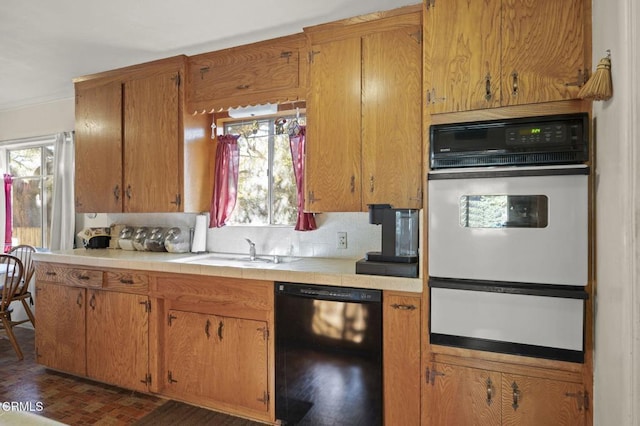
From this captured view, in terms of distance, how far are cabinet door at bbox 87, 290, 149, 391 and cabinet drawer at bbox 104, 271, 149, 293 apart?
0.16 feet

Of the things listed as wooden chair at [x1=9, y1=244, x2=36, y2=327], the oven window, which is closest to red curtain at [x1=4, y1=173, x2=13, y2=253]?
wooden chair at [x1=9, y1=244, x2=36, y2=327]

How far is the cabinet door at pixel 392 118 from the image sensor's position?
2.01m

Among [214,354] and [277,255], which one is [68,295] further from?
[277,255]

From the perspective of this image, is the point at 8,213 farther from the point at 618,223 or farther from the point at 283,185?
the point at 618,223

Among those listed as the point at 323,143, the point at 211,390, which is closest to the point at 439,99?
the point at 323,143

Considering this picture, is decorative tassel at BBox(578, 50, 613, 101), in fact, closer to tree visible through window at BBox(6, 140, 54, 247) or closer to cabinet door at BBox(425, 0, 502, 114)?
cabinet door at BBox(425, 0, 502, 114)

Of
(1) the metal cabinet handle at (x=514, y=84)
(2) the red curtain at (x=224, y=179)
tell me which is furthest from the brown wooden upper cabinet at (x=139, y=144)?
(1) the metal cabinet handle at (x=514, y=84)

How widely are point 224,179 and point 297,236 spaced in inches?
31.9

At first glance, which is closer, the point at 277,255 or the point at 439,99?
the point at 439,99

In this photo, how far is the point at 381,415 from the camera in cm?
191

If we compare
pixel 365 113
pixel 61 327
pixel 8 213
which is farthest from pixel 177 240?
pixel 8 213

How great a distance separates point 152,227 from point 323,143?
196cm

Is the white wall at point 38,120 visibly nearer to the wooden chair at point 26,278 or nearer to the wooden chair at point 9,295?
the wooden chair at point 26,278

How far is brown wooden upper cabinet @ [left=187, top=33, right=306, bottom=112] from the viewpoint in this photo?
239 centimetres
